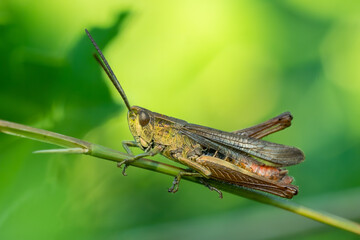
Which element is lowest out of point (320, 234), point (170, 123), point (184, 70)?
point (320, 234)

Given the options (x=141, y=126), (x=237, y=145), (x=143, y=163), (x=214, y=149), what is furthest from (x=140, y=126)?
(x=143, y=163)

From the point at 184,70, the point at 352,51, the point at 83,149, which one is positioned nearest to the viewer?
the point at 83,149

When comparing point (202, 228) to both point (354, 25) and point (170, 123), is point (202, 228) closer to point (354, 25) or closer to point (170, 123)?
point (170, 123)

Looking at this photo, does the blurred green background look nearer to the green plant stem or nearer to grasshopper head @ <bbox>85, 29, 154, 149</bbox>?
grasshopper head @ <bbox>85, 29, 154, 149</bbox>

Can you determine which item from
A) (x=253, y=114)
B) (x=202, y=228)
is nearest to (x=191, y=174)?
(x=202, y=228)

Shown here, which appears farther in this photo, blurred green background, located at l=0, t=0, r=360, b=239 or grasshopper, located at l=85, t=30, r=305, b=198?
grasshopper, located at l=85, t=30, r=305, b=198

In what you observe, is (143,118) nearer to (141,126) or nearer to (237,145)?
(141,126)

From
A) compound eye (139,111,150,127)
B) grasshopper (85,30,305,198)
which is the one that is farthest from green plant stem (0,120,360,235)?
compound eye (139,111,150,127)

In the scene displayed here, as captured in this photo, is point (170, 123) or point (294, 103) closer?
point (170, 123)
